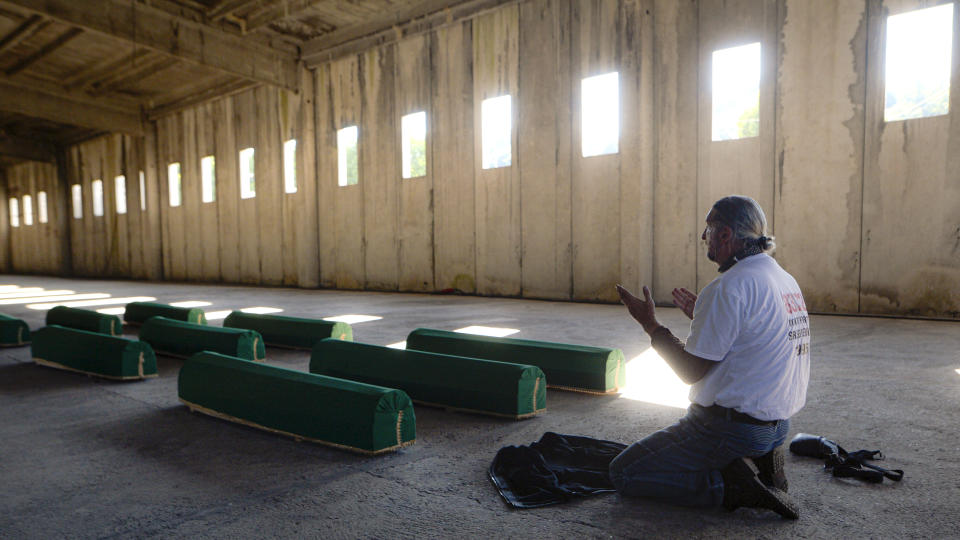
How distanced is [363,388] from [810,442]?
2.65 m

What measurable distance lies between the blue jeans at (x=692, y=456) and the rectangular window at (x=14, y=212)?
38.3 meters

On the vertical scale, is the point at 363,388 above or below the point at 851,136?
→ below

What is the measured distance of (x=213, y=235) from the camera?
20.9m

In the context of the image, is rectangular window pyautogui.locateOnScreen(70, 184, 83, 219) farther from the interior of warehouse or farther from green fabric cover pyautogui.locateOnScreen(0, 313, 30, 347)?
green fabric cover pyautogui.locateOnScreen(0, 313, 30, 347)

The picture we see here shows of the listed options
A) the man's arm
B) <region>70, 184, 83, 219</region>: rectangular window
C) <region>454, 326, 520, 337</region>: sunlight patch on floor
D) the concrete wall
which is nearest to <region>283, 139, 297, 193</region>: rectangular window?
the concrete wall

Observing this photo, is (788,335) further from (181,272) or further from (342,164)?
(181,272)

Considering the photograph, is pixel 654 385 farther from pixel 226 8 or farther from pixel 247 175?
pixel 247 175

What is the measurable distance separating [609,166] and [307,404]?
8968mm

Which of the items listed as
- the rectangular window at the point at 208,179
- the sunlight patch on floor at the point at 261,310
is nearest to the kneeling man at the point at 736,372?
the sunlight patch on floor at the point at 261,310

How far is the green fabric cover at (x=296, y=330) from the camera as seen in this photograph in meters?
6.86

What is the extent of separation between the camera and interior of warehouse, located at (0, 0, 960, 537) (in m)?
3.05

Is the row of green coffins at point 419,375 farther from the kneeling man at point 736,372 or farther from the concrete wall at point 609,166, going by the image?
the concrete wall at point 609,166

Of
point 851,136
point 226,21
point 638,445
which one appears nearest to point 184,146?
point 226,21

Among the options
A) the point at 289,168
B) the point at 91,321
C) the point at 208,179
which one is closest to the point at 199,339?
the point at 91,321
